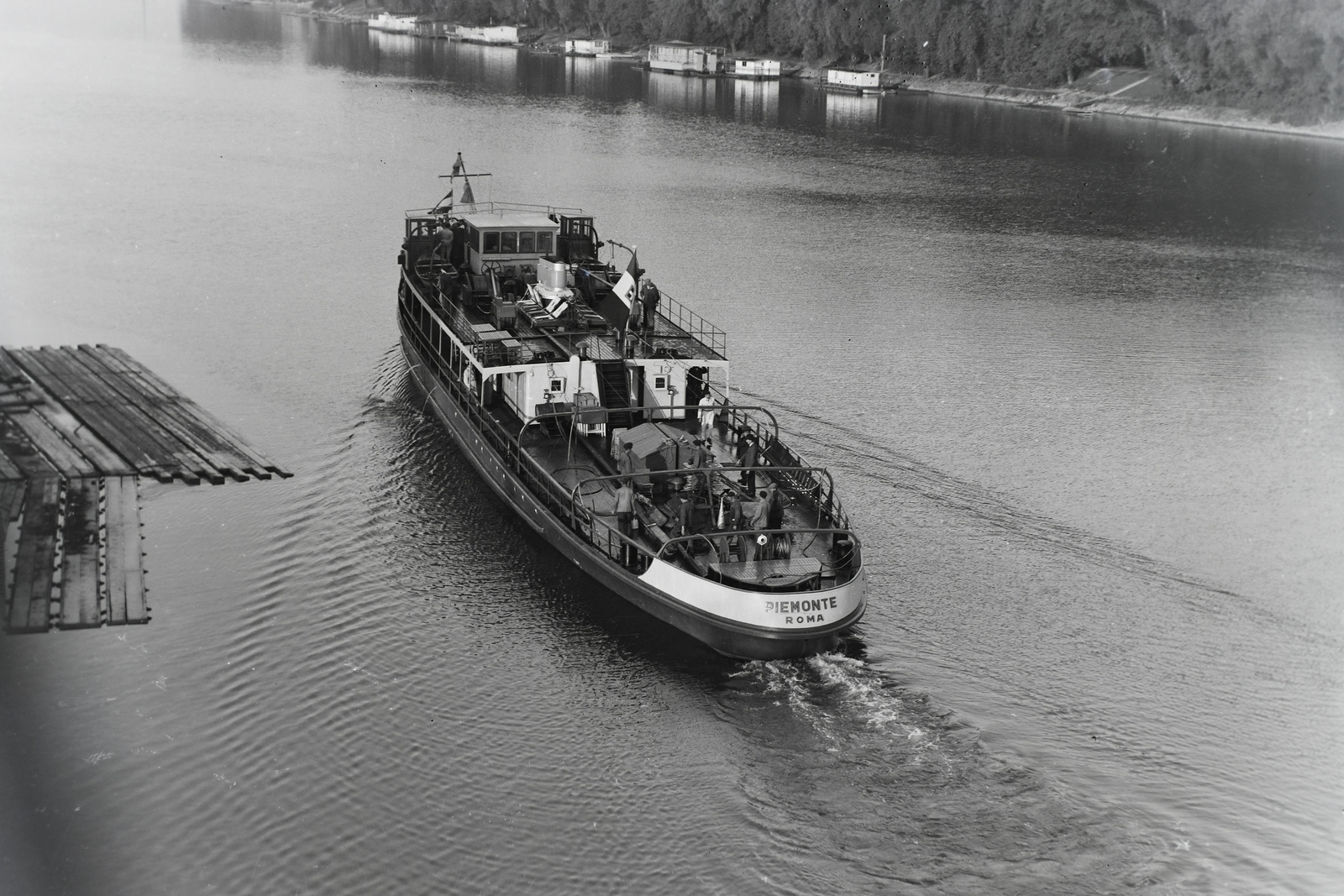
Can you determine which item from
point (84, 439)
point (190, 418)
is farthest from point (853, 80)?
point (84, 439)

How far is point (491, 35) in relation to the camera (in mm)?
194250

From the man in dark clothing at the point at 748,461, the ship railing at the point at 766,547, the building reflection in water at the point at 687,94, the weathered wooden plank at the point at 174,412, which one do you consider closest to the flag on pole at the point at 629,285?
the man in dark clothing at the point at 748,461

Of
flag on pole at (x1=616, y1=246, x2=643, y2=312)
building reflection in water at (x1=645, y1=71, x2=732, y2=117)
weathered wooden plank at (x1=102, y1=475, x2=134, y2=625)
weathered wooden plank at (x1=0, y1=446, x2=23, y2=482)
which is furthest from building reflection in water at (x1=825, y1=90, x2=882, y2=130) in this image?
weathered wooden plank at (x1=0, y1=446, x2=23, y2=482)

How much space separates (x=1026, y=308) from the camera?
57375 mm

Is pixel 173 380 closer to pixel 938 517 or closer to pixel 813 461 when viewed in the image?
pixel 813 461

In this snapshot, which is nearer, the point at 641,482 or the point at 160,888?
the point at 160,888

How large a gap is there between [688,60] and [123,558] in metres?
145

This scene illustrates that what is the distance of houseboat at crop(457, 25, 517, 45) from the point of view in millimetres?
193625

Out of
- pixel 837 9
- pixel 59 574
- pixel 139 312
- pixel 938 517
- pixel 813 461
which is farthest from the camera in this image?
pixel 837 9

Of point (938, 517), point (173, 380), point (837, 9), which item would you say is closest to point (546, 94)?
point (837, 9)

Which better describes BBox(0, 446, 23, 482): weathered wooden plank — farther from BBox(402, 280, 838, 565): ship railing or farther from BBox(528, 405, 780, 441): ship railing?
BBox(528, 405, 780, 441): ship railing

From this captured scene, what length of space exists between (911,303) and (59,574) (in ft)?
130

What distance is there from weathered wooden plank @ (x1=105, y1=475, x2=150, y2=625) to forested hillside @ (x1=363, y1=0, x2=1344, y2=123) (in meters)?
102

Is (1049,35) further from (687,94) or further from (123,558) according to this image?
(123,558)
